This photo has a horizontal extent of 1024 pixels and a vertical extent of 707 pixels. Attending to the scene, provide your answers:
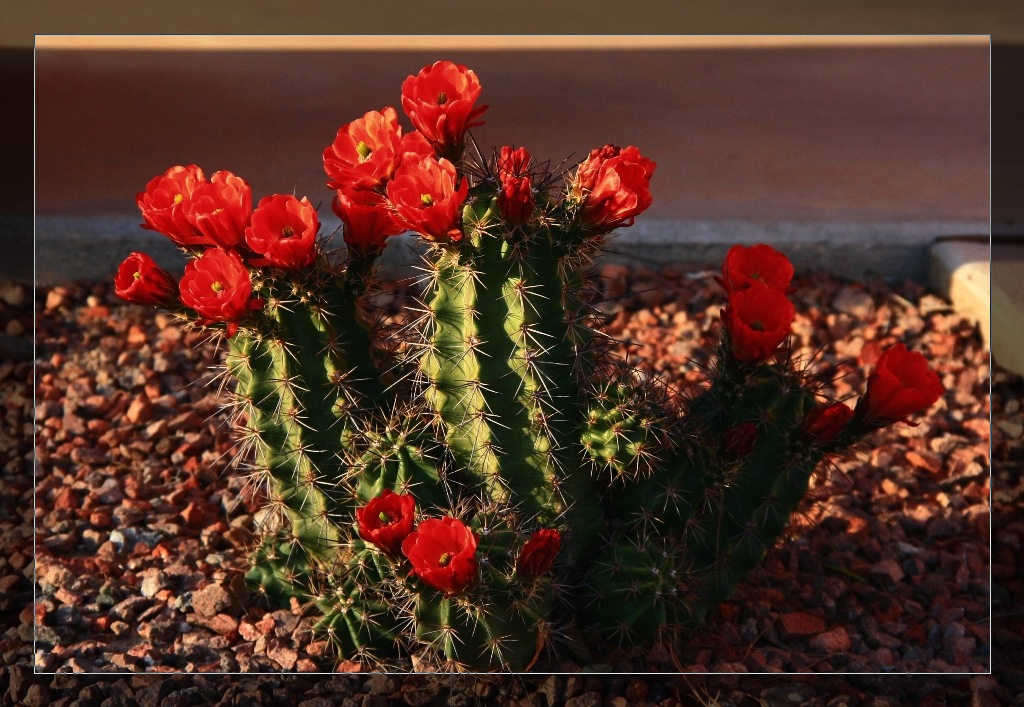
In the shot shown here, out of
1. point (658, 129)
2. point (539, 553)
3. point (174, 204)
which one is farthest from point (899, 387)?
→ point (658, 129)

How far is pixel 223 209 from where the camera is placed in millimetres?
2217

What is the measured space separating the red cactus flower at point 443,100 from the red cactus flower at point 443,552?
75 cm

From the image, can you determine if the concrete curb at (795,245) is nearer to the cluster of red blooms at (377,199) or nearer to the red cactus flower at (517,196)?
the cluster of red blooms at (377,199)

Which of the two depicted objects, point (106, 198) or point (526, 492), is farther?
point (106, 198)

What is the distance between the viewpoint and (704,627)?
2766mm

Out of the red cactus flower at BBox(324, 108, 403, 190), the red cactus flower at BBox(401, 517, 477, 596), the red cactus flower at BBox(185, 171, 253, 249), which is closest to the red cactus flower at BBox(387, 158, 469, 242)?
the red cactus flower at BBox(324, 108, 403, 190)

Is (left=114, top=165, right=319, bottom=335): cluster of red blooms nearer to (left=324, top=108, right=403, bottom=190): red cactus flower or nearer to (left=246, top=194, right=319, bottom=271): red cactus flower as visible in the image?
(left=246, top=194, right=319, bottom=271): red cactus flower

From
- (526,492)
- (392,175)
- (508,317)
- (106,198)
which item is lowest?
(526,492)

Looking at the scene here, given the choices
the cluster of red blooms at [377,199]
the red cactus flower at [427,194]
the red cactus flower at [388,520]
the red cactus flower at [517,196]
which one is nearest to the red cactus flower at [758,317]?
the cluster of red blooms at [377,199]

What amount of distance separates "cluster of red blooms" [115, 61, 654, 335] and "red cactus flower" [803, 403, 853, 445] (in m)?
0.63

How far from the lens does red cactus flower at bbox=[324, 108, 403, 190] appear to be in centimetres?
220

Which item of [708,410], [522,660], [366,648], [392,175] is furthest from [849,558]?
[392,175]

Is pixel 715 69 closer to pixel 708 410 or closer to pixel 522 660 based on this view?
pixel 708 410

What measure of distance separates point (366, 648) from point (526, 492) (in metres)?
0.55
